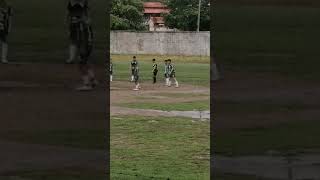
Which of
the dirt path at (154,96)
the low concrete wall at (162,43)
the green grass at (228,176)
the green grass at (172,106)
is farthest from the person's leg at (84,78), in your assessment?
the low concrete wall at (162,43)

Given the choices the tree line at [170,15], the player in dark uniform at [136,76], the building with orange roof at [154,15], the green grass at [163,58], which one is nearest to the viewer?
the player in dark uniform at [136,76]

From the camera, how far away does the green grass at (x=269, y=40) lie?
4.71 m

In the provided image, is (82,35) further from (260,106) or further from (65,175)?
(260,106)

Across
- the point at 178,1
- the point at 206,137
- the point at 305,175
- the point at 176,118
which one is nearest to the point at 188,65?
the point at 178,1

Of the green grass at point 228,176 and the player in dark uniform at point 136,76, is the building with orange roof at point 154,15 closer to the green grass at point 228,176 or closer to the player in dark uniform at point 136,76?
the player in dark uniform at point 136,76

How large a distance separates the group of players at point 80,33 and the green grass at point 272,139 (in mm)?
1074

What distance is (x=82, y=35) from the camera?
4.84 m

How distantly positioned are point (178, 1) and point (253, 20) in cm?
4407

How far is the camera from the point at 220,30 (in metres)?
4.71

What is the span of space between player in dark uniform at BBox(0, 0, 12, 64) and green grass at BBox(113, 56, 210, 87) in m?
17.7

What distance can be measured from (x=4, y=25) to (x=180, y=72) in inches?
1005

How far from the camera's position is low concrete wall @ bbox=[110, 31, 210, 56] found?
115 ft

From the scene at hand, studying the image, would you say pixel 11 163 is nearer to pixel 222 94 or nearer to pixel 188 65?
pixel 222 94

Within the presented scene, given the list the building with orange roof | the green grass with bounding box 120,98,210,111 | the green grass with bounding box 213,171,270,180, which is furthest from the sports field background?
the building with orange roof
